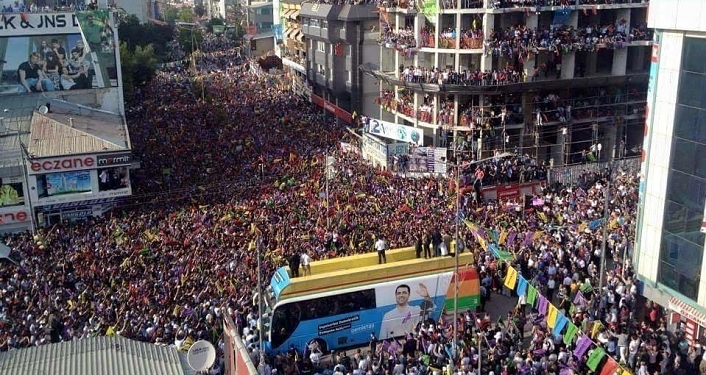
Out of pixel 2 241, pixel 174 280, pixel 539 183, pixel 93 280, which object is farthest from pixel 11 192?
pixel 539 183

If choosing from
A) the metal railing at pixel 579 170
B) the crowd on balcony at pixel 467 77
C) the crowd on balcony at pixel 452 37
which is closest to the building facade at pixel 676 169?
the metal railing at pixel 579 170

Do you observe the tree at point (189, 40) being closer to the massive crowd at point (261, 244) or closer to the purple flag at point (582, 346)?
the massive crowd at point (261, 244)

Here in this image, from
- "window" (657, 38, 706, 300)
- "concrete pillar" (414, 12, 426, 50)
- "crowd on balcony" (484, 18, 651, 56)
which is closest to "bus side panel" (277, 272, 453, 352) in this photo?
"window" (657, 38, 706, 300)

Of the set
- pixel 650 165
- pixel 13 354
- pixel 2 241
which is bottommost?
pixel 2 241

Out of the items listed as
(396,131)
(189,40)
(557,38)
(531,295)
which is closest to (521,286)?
(531,295)

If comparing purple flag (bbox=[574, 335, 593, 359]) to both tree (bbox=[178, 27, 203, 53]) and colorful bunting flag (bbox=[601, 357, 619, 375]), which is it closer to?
colorful bunting flag (bbox=[601, 357, 619, 375])

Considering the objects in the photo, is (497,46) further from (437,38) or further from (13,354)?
(13,354)

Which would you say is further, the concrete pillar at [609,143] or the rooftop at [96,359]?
the concrete pillar at [609,143]
